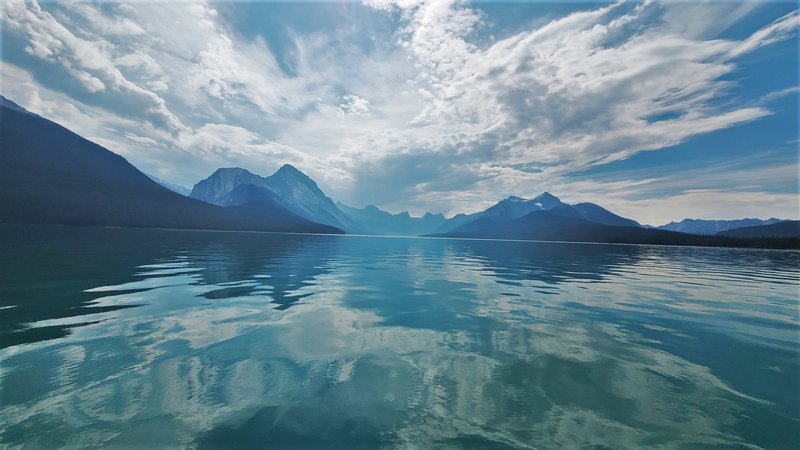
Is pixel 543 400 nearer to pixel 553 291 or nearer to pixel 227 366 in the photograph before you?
pixel 227 366

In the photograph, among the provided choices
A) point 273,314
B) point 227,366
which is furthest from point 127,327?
point 227,366

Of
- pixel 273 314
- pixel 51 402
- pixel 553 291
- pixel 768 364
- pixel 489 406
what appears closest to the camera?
pixel 51 402

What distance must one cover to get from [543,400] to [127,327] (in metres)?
16.2

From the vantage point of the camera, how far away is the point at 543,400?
7984mm

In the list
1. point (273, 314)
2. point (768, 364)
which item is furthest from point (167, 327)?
point (768, 364)

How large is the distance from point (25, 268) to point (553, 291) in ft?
146

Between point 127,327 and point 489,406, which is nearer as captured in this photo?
point 489,406

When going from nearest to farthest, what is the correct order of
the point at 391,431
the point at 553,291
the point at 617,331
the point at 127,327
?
the point at 391,431 < the point at 127,327 < the point at 617,331 < the point at 553,291

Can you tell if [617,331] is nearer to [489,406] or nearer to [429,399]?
[489,406]

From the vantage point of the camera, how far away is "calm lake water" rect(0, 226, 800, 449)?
21.4 ft

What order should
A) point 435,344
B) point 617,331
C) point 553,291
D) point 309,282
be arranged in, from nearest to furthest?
point 435,344 → point 617,331 → point 553,291 → point 309,282

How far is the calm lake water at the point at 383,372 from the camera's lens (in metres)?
6.53

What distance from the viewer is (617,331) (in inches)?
560

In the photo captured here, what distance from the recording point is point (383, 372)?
9594 mm
